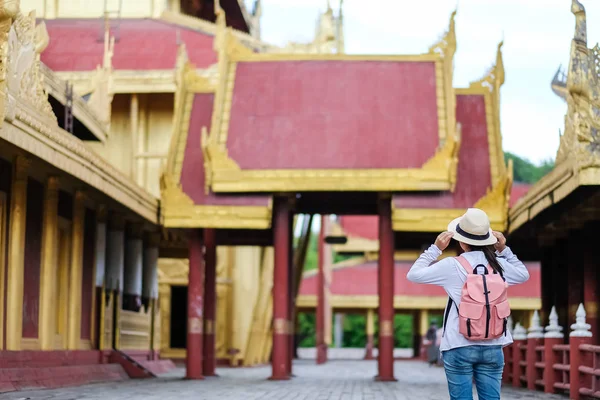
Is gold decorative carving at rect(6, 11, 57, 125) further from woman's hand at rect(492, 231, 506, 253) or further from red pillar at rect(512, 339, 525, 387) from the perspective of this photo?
red pillar at rect(512, 339, 525, 387)

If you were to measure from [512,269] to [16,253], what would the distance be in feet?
32.1

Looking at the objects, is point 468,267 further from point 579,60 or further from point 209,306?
point 209,306

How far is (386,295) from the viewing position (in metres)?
21.2

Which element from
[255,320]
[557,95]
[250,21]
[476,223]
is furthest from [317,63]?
[250,21]

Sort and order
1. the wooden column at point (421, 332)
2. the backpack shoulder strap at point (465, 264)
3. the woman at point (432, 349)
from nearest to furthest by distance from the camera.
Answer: the backpack shoulder strap at point (465, 264)
the woman at point (432, 349)
the wooden column at point (421, 332)

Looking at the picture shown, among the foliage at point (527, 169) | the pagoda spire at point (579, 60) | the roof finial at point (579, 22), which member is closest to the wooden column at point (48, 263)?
the pagoda spire at point (579, 60)

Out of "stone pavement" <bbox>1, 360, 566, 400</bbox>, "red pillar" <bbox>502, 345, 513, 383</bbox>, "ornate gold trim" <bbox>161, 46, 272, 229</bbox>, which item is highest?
"ornate gold trim" <bbox>161, 46, 272, 229</bbox>

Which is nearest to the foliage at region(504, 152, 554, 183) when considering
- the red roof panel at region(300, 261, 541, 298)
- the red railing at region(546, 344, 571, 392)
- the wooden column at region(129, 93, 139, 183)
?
the red roof panel at region(300, 261, 541, 298)

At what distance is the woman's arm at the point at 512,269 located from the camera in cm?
760

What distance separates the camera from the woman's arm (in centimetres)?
760

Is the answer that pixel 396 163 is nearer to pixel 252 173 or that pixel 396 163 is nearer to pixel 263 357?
pixel 252 173

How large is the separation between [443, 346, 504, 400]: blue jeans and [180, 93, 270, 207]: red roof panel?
1421cm

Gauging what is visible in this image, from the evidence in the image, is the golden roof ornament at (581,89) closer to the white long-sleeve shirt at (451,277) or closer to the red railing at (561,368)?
the red railing at (561,368)

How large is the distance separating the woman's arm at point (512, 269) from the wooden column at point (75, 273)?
1280cm
